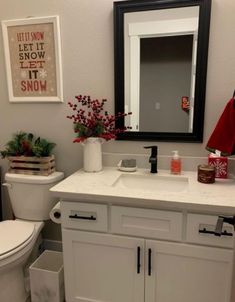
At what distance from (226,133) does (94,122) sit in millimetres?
765

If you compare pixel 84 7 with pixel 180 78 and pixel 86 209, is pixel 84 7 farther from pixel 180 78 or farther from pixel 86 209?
pixel 86 209

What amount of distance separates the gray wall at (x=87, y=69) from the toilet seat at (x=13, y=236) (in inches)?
19.0

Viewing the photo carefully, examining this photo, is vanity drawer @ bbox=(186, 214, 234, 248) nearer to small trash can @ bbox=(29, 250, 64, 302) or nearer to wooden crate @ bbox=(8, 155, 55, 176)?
small trash can @ bbox=(29, 250, 64, 302)

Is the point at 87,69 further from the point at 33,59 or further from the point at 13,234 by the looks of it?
the point at 13,234

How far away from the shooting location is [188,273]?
124 cm

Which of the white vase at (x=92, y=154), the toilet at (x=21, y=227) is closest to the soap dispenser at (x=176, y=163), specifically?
the white vase at (x=92, y=154)

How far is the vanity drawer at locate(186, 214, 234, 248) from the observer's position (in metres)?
1.15

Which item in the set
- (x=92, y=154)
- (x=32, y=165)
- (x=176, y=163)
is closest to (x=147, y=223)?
(x=176, y=163)

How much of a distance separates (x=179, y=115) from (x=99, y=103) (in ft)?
1.72

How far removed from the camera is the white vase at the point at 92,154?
1.60 metres

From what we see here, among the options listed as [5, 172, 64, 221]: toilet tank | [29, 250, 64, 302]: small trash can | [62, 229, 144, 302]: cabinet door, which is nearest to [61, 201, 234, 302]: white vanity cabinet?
[62, 229, 144, 302]: cabinet door

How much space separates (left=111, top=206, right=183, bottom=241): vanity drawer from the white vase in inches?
16.2

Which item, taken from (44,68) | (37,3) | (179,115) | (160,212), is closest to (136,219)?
(160,212)

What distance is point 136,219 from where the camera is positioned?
4.13 ft
